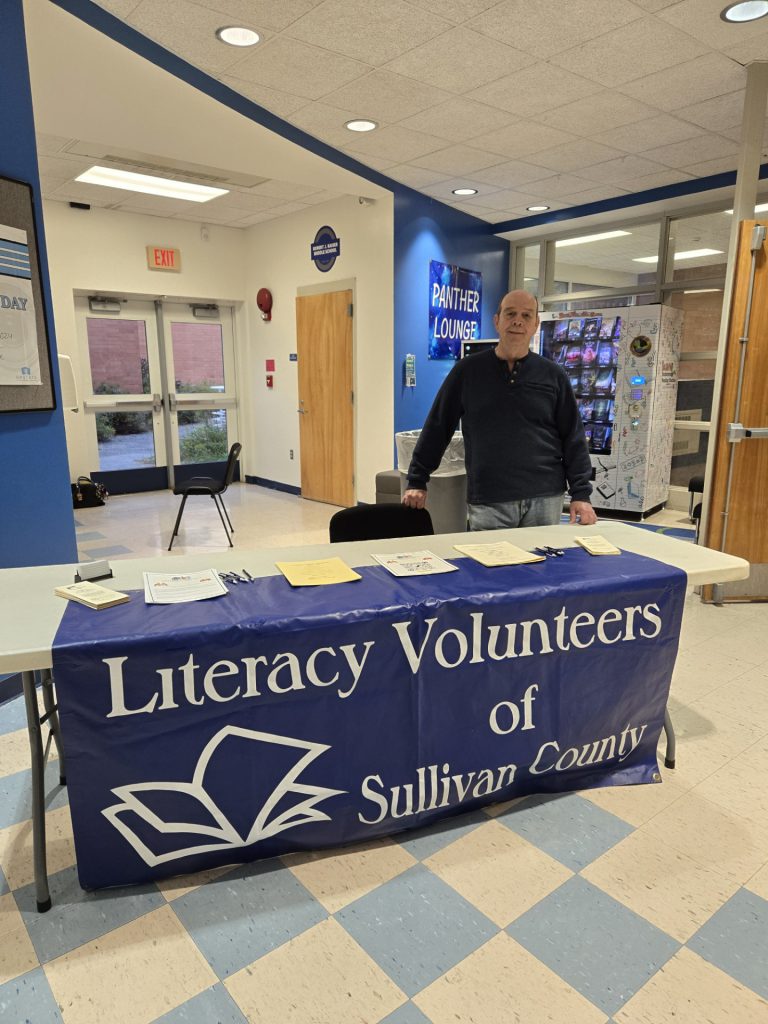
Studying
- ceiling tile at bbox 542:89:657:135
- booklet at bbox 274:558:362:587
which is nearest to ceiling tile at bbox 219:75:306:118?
ceiling tile at bbox 542:89:657:135

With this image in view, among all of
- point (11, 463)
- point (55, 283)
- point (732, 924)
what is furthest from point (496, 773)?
point (55, 283)

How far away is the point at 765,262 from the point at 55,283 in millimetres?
6254

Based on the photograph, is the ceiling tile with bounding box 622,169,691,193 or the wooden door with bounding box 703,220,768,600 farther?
the ceiling tile with bounding box 622,169,691,193

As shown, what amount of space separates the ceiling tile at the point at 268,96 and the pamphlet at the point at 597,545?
3.27 meters

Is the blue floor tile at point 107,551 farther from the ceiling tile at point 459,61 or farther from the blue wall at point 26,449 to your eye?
the ceiling tile at point 459,61

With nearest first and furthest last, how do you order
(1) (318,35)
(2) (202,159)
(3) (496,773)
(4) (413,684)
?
1. (4) (413,684)
2. (3) (496,773)
3. (1) (318,35)
4. (2) (202,159)

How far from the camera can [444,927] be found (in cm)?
158

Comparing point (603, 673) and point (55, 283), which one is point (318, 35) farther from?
point (55, 283)

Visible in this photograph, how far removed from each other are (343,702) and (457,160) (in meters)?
4.62

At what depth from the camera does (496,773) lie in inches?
76.7

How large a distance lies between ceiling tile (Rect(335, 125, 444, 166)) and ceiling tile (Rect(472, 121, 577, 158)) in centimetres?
34

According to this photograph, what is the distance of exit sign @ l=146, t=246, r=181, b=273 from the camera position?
7062 millimetres

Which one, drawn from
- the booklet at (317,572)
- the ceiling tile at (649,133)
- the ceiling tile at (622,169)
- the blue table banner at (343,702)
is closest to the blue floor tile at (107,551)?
the booklet at (317,572)

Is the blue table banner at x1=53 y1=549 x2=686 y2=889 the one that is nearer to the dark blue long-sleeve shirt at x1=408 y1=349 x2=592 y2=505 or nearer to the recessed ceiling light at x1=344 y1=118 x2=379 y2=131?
the dark blue long-sleeve shirt at x1=408 y1=349 x2=592 y2=505
